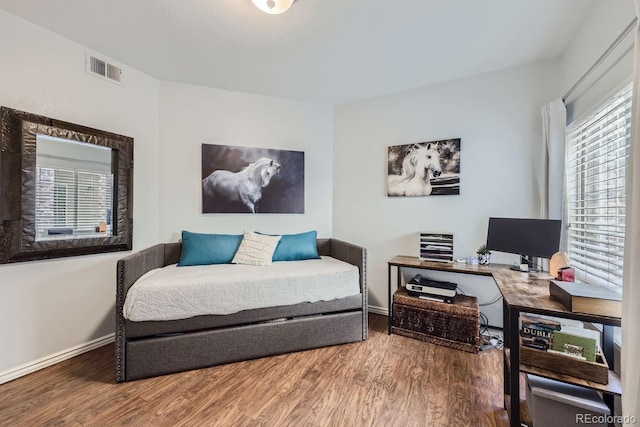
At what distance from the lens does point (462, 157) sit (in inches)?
101

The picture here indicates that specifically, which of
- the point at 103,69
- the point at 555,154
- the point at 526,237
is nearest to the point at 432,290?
the point at 526,237

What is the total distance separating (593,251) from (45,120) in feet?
12.4

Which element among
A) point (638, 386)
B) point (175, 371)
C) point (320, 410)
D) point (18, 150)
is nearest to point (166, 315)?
point (175, 371)

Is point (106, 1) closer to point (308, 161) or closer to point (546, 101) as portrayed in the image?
point (308, 161)

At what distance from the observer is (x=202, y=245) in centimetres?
253

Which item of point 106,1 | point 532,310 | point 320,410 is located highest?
point 106,1

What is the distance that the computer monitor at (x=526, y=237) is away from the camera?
183 centimetres

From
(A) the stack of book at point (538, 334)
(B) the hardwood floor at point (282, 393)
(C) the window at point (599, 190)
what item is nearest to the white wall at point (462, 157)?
(C) the window at point (599, 190)

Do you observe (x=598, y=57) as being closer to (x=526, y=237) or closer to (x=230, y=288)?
(x=526, y=237)

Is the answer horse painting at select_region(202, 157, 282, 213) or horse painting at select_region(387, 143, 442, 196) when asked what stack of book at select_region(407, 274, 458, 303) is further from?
horse painting at select_region(202, 157, 282, 213)

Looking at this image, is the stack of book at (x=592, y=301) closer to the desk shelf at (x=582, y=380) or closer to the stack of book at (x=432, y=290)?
the desk shelf at (x=582, y=380)

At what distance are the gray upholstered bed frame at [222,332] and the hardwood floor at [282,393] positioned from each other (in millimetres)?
86

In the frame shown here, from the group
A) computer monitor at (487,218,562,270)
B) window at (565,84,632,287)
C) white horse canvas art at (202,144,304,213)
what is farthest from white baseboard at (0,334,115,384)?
window at (565,84,632,287)

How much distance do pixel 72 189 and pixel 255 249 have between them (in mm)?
1493
